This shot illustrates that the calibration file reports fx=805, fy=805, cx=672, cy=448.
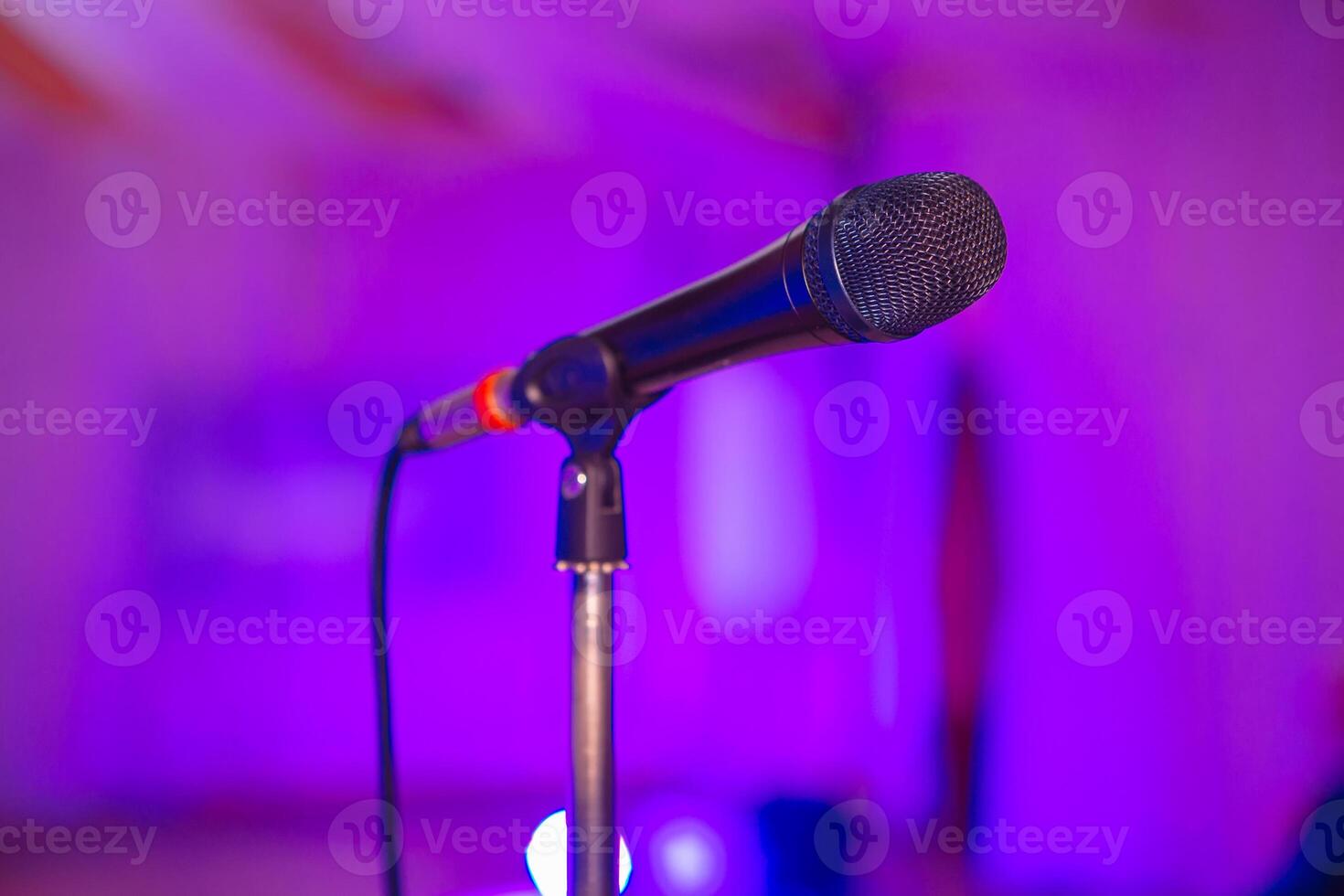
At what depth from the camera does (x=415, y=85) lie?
58.4 inches

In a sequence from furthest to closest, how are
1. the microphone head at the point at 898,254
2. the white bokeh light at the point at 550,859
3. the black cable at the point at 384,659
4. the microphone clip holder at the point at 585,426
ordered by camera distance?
the white bokeh light at the point at 550,859, the black cable at the point at 384,659, the microphone clip holder at the point at 585,426, the microphone head at the point at 898,254

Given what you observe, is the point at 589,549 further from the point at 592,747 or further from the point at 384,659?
the point at 384,659

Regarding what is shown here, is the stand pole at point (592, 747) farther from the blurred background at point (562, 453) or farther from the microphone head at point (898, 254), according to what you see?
the blurred background at point (562, 453)

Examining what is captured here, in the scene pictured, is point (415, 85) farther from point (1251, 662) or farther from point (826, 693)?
point (1251, 662)

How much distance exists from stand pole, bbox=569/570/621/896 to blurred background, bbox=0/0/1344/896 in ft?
2.72

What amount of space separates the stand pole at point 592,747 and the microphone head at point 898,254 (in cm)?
28

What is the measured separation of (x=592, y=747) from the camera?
24.4 inches

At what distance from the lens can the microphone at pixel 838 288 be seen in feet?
1.80

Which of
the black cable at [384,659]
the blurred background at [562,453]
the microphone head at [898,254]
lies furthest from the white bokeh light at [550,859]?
the microphone head at [898,254]

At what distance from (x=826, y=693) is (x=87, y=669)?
136cm

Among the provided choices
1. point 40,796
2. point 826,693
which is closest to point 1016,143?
point 826,693

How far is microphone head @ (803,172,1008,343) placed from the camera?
1.79 ft

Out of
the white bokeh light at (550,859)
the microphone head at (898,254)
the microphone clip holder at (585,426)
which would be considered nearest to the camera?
the microphone head at (898,254)

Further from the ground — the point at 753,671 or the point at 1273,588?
the point at 1273,588
